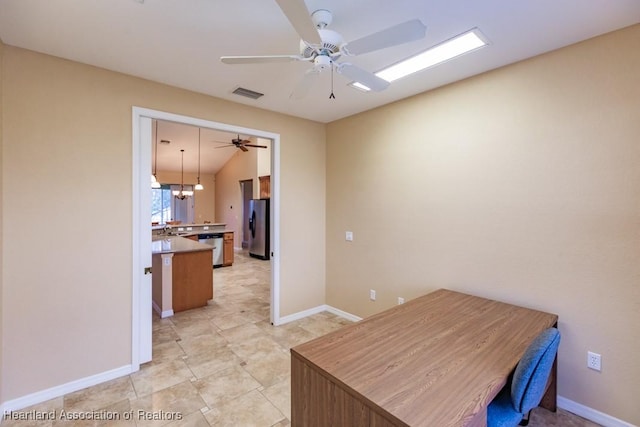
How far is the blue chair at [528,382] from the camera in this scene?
1.38m

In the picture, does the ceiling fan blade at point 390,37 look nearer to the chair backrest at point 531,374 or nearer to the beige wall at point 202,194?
the chair backrest at point 531,374

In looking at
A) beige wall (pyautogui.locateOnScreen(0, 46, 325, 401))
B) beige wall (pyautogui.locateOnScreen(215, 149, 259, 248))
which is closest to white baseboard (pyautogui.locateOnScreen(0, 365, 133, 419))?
beige wall (pyautogui.locateOnScreen(0, 46, 325, 401))

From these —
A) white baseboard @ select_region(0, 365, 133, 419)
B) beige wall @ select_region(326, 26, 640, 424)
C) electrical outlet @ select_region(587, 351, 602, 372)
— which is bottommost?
white baseboard @ select_region(0, 365, 133, 419)

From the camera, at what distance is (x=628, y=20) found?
183 cm

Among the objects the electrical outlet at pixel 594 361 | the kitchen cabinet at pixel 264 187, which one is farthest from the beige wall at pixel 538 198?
the kitchen cabinet at pixel 264 187

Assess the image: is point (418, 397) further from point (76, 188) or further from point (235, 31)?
point (76, 188)

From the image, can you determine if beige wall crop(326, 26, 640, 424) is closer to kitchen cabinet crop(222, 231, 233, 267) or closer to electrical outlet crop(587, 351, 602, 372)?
electrical outlet crop(587, 351, 602, 372)

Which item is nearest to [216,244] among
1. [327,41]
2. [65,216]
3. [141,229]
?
[141,229]

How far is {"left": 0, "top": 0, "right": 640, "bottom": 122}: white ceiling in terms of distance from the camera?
1.70 meters

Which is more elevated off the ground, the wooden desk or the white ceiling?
the white ceiling

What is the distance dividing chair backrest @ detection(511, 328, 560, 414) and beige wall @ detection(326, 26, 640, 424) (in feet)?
3.27

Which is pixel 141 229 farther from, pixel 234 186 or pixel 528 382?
pixel 234 186

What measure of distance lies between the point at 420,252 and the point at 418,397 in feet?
6.58

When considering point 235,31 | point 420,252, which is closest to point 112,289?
point 235,31
